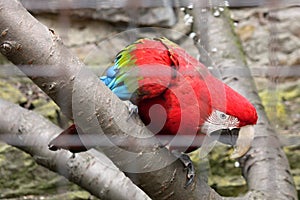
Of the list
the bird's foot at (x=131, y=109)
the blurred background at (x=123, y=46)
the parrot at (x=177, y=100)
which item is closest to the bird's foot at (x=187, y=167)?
the parrot at (x=177, y=100)

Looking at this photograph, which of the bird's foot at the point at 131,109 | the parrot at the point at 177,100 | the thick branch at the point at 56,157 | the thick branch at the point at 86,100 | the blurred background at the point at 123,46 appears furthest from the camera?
the blurred background at the point at 123,46

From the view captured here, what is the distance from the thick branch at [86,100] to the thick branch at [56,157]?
0.32 meters

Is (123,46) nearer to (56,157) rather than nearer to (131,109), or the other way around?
(56,157)

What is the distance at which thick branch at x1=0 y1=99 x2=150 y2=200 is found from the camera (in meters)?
1.24

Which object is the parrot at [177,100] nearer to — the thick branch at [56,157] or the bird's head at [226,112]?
the bird's head at [226,112]

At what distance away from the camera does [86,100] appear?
0.79 metres

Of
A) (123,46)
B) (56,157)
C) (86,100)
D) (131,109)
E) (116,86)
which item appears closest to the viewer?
(86,100)

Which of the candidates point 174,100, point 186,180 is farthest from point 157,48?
point 186,180

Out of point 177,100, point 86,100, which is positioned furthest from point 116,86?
point 86,100

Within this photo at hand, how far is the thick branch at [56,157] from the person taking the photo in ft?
4.08

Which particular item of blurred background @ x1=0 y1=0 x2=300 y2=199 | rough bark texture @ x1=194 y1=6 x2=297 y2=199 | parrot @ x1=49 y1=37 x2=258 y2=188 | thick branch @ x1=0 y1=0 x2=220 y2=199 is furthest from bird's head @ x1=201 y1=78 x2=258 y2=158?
blurred background @ x1=0 y1=0 x2=300 y2=199

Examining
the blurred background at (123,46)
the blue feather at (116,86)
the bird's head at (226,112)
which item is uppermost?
the blue feather at (116,86)

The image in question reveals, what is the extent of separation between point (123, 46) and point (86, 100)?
1097mm

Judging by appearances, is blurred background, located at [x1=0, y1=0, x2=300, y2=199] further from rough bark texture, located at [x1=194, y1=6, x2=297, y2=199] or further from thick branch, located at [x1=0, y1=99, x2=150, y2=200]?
thick branch, located at [x1=0, y1=99, x2=150, y2=200]
